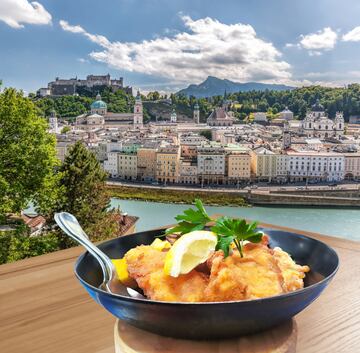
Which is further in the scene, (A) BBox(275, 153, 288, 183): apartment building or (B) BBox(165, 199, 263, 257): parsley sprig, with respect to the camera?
(A) BBox(275, 153, 288, 183): apartment building

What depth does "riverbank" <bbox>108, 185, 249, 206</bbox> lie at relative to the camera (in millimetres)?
8555

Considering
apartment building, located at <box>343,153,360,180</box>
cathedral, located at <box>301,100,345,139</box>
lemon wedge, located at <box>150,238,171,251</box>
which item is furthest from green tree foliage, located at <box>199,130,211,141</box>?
lemon wedge, located at <box>150,238,171,251</box>

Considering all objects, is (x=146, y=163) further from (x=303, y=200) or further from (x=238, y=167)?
(x=303, y=200)

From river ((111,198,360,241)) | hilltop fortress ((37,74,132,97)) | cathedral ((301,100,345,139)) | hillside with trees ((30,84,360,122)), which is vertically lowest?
river ((111,198,360,241))

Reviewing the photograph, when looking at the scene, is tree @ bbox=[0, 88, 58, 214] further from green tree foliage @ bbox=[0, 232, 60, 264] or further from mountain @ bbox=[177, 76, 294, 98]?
mountain @ bbox=[177, 76, 294, 98]

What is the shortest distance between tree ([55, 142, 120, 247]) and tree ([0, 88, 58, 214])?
0.91 meters

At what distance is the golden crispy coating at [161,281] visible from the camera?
0.79 ft

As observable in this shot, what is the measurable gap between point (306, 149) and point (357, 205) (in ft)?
11.7

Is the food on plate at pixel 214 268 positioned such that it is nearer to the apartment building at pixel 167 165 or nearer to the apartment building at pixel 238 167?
the apartment building at pixel 167 165

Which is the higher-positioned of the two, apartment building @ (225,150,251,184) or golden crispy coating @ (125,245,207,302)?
golden crispy coating @ (125,245,207,302)

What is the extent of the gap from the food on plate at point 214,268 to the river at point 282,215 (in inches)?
230

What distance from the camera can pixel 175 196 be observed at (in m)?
8.94

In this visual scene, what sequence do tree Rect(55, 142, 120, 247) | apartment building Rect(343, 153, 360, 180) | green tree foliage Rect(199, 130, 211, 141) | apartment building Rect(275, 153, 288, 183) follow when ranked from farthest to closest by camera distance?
green tree foliage Rect(199, 130, 211, 141) < apartment building Rect(343, 153, 360, 180) < apartment building Rect(275, 153, 288, 183) < tree Rect(55, 142, 120, 247)

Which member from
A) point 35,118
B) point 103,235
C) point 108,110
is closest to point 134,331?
point 35,118
